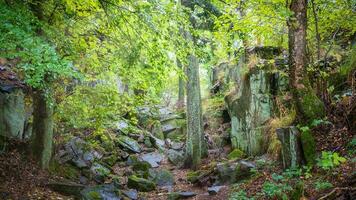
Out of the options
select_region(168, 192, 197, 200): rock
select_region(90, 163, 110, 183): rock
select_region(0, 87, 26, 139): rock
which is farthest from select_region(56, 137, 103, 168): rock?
select_region(168, 192, 197, 200): rock

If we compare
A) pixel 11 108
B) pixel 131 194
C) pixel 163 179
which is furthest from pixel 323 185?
pixel 11 108

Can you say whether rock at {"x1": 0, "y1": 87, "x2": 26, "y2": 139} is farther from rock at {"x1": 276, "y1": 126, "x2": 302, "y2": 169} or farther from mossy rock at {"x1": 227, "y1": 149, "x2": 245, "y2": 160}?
rock at {"x1": 276, "y1": 126, "x2": 302, "y2": 169}

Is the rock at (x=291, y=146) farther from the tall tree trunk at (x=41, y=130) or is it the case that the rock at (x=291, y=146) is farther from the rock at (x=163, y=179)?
the tall tree trunk at (x=41, y=130)

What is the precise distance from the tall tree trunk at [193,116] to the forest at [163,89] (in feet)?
0.18

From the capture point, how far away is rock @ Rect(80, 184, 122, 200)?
848 centimetres

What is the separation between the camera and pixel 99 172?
37.6 feet

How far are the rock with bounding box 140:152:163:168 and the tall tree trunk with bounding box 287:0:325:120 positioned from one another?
8.77 metres

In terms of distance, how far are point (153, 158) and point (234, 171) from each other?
6.46 m

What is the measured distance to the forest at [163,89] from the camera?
6.38m

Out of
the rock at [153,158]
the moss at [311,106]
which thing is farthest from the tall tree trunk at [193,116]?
the moss at [311,106]

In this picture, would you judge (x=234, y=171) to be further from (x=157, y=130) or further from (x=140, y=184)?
(x=157, y=130)

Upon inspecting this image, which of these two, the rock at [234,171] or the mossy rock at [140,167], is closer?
the rock at [234,171]

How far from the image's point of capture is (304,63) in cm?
754

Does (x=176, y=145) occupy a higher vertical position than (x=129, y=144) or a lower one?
lower
